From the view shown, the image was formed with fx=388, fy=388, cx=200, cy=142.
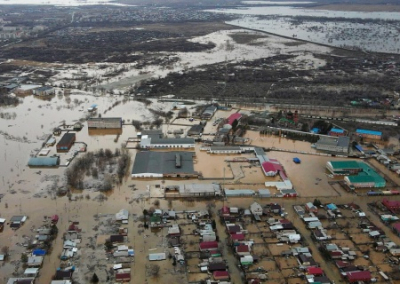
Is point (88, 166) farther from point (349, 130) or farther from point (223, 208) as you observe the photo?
point (349, 130)

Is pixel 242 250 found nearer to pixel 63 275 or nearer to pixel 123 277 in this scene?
pixel 123 277

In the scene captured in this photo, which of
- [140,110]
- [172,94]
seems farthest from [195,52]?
[140,110]

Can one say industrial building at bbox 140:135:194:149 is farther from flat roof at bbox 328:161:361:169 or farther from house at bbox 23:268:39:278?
house at bbox 23:268:39:278

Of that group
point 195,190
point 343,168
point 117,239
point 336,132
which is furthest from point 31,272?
point 336,132

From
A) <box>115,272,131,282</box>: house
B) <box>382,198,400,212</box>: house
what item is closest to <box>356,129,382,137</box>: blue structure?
<box>382,198,400,212</box>: house

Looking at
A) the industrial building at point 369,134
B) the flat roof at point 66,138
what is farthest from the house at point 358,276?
the flat roof at point 66,138

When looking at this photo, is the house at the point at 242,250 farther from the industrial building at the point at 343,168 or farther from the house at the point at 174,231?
the industrial building at the point at 343,168
